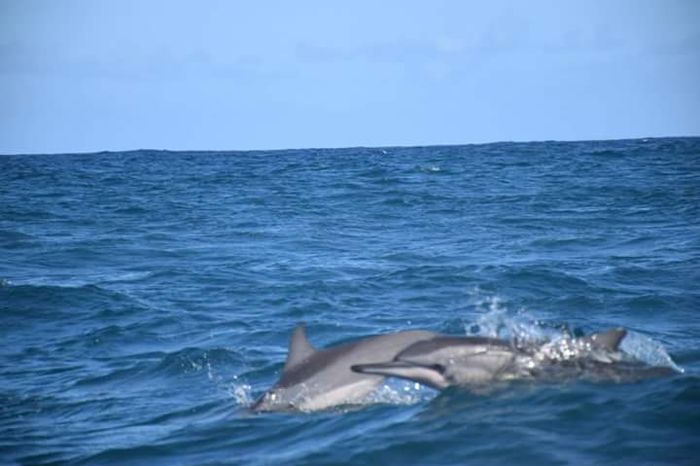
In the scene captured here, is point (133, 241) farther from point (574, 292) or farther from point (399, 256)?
point (574, 292)

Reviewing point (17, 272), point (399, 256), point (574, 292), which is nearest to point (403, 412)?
point (574, 292)

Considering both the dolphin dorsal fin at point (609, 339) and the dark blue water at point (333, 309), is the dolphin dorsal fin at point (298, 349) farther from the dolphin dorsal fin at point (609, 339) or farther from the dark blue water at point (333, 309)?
the dolphin dorsal fin at point (609, 339)

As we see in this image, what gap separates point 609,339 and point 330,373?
238 centimetres

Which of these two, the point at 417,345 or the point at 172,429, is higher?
the point at 417,345

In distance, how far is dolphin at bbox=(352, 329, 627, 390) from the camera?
9047mm

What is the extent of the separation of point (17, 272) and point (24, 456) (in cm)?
1164

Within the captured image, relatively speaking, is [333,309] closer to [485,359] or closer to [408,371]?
[485,359]

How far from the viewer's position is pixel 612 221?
25438 millimetres

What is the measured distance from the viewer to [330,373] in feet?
31.8

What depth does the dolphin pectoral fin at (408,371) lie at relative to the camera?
Answer: 8969mm

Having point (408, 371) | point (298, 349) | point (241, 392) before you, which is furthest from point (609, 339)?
point (241, 392)

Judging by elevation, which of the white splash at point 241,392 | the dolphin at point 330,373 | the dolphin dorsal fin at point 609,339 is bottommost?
the white splash at point 241,392

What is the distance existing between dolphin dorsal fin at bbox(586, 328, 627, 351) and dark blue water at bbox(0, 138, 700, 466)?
332 mm

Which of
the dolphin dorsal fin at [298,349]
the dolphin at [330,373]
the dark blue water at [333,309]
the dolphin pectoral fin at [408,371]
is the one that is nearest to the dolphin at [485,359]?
the dolphin pectoral fin at [408,371]
